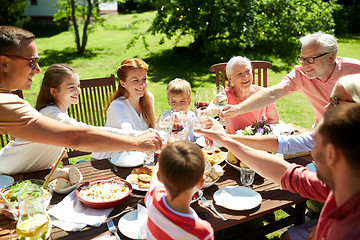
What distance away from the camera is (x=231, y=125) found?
14.8 feet

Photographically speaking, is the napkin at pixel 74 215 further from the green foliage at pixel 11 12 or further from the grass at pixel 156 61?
the green foliage at pixel 11 12

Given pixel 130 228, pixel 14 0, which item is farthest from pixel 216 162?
pixel 14 0

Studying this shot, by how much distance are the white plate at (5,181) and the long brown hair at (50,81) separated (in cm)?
94

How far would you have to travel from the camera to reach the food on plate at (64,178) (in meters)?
2.66

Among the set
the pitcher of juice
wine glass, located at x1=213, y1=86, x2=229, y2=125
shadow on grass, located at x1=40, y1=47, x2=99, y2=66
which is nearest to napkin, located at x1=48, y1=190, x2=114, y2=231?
the pitcher of juice

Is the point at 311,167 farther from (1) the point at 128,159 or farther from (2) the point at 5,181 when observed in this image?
(2) the point at 5,181

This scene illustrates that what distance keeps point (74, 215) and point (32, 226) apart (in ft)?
1.19

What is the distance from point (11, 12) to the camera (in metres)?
17.9

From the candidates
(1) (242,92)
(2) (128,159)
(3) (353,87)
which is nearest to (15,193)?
(2) (128,159)

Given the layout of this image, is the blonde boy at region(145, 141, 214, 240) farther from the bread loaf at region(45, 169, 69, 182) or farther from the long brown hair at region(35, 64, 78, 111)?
the long brown hair at region(35, 64, 78, 111)

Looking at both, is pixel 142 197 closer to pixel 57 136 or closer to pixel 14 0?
pixel 57 136

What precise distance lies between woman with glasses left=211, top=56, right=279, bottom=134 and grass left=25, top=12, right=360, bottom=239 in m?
3.17

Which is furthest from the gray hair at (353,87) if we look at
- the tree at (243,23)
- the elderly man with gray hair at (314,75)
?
the tree at (243,23)

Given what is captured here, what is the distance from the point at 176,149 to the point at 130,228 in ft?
2.42
